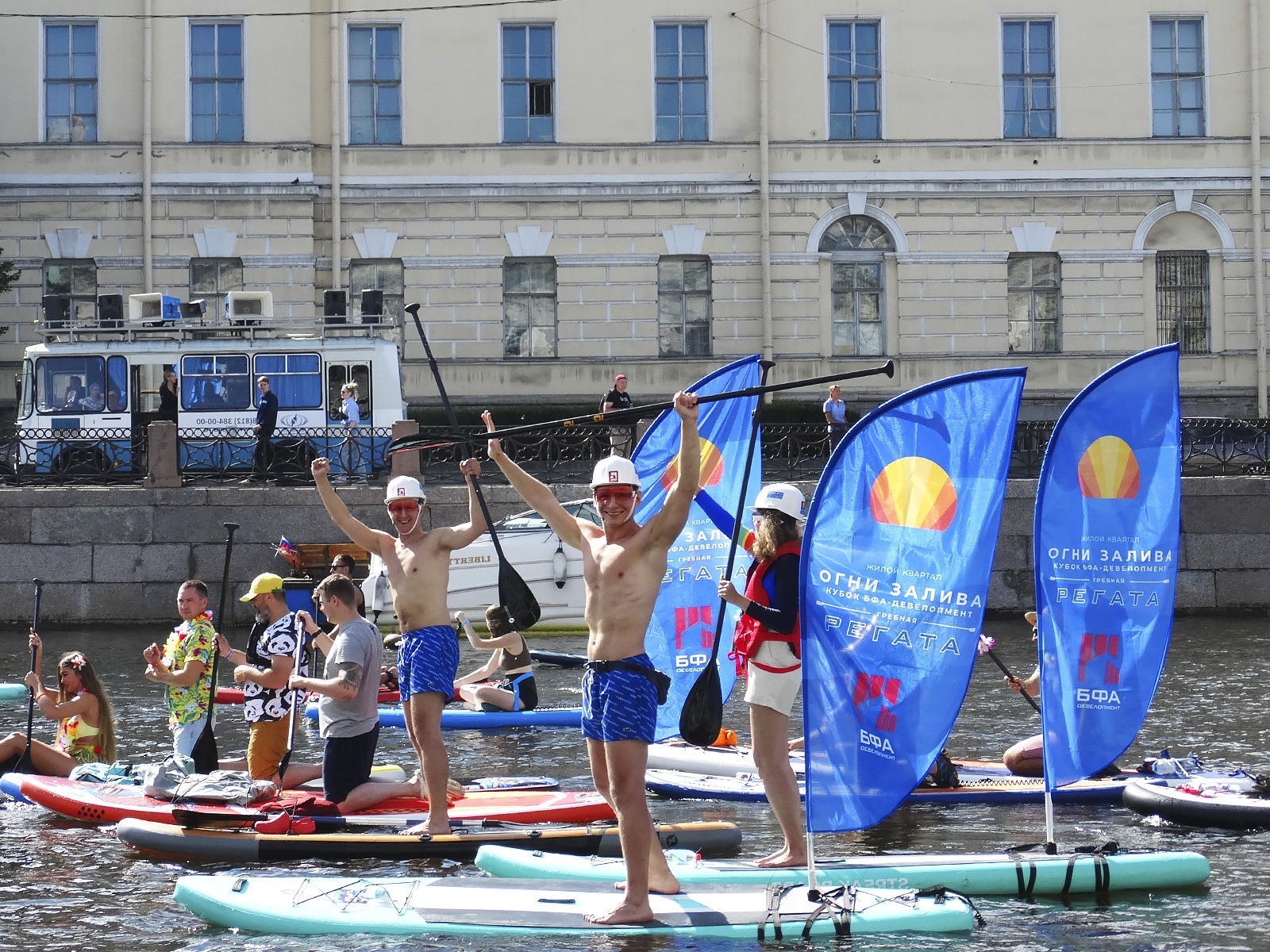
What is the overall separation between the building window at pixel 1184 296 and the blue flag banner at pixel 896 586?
23.9m

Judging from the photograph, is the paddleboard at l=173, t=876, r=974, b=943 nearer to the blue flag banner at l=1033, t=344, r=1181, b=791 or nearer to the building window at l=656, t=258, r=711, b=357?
the blue flag banner at l=1033, t=344, r=1181, b=791

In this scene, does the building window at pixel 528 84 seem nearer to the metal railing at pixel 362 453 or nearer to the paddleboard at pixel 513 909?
the metal railing at pixel 362 453

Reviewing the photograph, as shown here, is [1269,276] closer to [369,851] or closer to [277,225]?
[277,225]

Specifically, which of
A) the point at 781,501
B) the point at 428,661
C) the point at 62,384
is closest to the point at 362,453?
the point at 62,384

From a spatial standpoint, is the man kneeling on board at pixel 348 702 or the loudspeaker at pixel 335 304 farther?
the loudspeaker at pixel 335 304

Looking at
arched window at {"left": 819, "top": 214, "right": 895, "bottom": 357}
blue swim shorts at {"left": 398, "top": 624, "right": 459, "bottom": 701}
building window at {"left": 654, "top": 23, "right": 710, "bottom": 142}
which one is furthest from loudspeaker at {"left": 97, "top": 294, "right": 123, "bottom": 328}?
blue swim shorts at {"left": 398, "top": 624, "right": 459, "bottom": 701}

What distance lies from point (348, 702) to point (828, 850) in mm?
2655

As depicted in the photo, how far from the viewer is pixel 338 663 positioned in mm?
9203

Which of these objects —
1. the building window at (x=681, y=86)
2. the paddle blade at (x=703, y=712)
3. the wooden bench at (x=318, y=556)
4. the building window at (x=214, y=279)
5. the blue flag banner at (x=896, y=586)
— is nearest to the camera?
the blue flag banner at (x=896, y=586)

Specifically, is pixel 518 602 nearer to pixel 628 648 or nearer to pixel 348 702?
pixel 348 702

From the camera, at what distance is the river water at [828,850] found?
7387mm

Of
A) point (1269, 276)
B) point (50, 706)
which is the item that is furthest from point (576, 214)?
point (50, 706)

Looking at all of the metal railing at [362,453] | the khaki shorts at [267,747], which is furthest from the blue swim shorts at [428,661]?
the metal railing at [362,453]

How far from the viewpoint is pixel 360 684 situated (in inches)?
361
